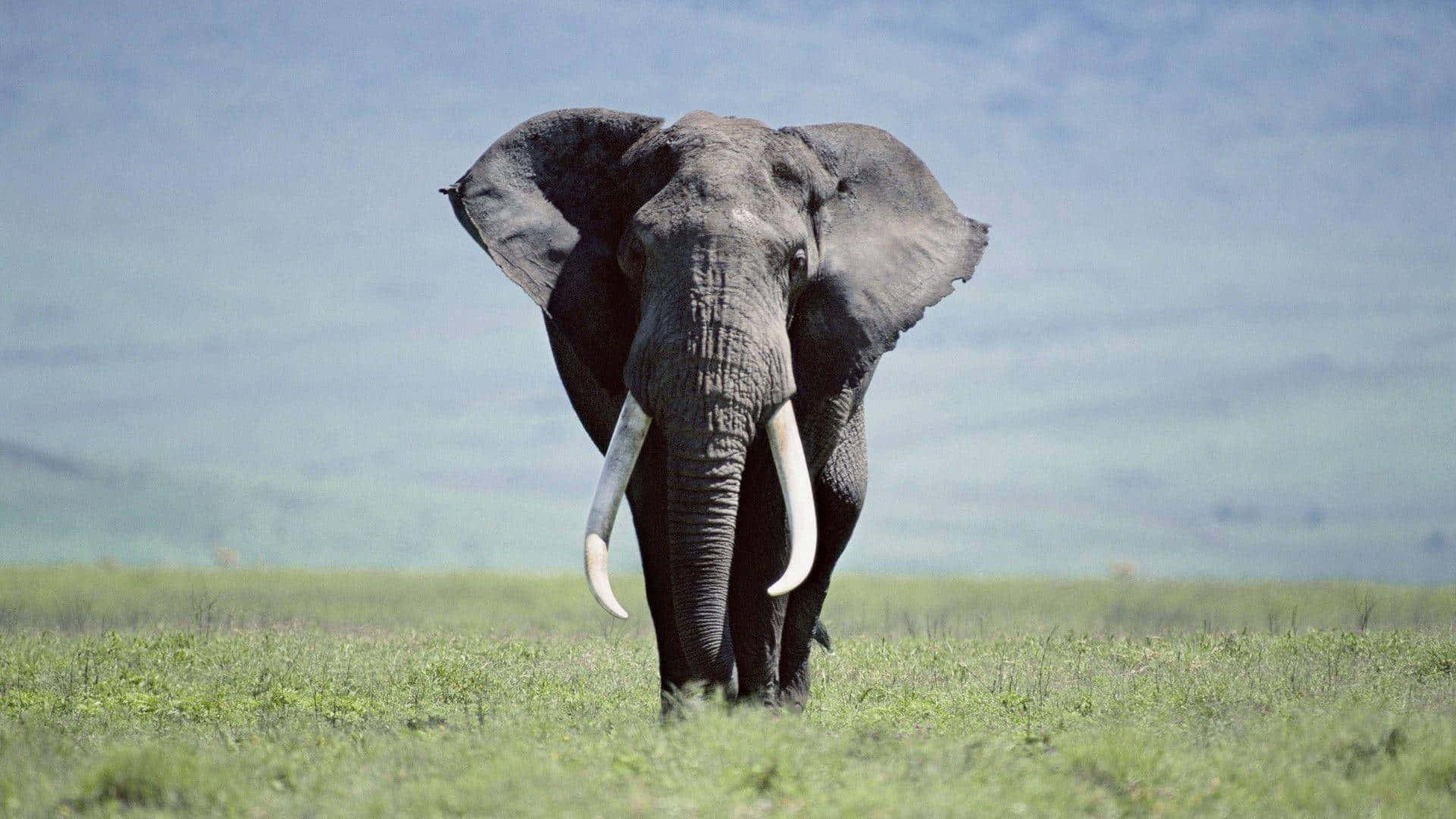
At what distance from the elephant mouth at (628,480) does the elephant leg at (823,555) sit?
2.13 metres

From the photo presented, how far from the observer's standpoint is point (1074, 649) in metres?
17.4

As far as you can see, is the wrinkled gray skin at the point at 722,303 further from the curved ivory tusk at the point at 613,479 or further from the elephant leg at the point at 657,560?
the curved ivory tusk at the point at 613,479

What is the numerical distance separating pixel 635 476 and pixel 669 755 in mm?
3403

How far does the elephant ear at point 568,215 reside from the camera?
424 inches

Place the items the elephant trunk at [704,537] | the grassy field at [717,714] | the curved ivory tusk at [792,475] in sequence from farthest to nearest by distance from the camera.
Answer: the curved ivory tusk at [792,475] → the elephant trunk at [704,537] → the grassy field at [717,714]

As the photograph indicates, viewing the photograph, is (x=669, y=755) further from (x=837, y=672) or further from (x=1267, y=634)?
(x=1267, y=634)

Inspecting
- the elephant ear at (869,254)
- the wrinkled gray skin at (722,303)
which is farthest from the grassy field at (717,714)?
the elephant ear at (869,254)

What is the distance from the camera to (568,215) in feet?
37.6

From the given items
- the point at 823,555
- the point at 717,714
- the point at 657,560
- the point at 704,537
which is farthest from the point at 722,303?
the point at 823,555

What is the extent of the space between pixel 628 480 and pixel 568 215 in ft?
8.48

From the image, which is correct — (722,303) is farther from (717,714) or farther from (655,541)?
(717,714)

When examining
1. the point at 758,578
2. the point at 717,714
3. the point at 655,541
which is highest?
the point at 655,541

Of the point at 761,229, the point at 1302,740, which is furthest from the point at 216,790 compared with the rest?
the point at 1302,740

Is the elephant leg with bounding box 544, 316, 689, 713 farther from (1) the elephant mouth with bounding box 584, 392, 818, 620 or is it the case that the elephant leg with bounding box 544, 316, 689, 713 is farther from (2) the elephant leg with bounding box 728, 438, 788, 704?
(1) the elephant mouth with bounding box 584, 392, 818, 620
